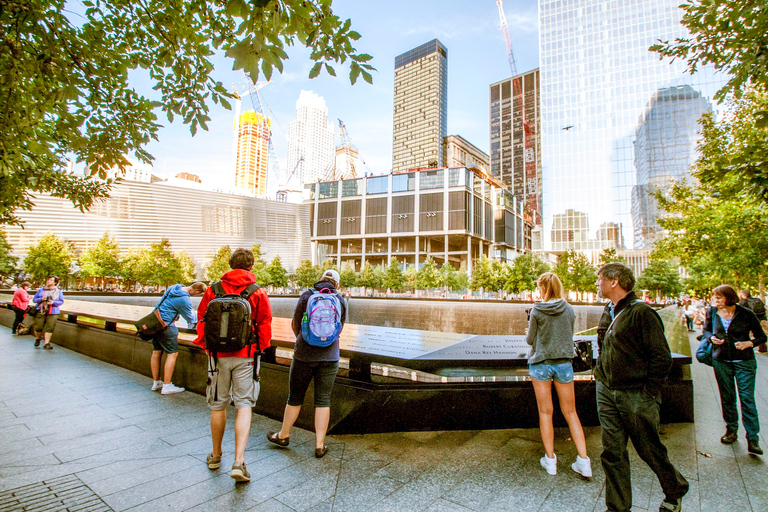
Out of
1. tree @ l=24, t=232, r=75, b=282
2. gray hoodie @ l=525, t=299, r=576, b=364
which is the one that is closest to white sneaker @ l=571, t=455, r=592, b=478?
gray hoodie @ l=525, t=299, r=576, b=364

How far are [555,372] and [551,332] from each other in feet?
1.18

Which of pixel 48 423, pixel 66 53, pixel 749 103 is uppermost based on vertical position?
pixel 749 103

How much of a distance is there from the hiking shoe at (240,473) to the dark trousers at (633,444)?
2695mm

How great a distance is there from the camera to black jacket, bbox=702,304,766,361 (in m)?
4.02

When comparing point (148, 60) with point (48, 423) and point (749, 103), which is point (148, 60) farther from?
point (749, 103)

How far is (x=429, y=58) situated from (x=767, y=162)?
201 m

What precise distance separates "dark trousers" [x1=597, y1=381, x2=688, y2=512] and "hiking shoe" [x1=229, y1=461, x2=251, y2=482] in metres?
2.70

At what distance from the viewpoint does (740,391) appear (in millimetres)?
4070

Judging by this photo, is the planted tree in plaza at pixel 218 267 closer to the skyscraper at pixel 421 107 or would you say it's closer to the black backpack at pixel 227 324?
the black backpack at pixel 227 324

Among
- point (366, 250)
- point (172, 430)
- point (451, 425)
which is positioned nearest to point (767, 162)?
point (451, 425)

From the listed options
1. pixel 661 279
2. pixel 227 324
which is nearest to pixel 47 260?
pixel 227 324

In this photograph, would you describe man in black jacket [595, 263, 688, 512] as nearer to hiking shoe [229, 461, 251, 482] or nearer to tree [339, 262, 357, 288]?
hiking shoe [229, 461, 251, 482]

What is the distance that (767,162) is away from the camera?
4781 millimetres

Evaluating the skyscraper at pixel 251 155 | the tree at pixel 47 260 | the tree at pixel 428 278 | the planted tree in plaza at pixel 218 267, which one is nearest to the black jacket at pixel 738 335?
the tree at pixel 428 278
